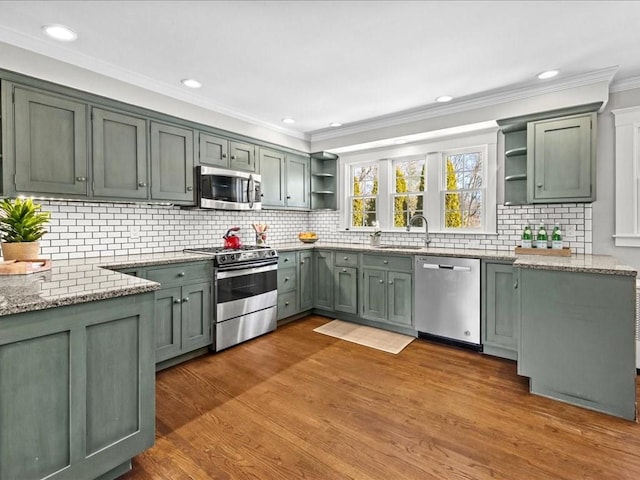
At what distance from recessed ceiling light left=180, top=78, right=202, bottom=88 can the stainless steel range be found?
5.50 ft

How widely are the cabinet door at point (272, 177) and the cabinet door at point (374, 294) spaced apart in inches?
62.2

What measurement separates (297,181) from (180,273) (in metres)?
2.44

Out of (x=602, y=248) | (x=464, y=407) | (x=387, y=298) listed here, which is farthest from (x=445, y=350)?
(x=602, y=248)

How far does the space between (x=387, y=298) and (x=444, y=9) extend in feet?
9.28

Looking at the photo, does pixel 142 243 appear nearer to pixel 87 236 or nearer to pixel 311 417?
pixel 87 236

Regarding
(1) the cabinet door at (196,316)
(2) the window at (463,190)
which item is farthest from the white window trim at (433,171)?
(1) the cabinet door at (196,316)

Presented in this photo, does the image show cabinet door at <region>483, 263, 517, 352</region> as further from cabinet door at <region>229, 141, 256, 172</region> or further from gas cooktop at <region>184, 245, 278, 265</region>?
cabinet door at <region>229, 141, 256, 172</region>

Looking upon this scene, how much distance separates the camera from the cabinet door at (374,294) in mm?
3928

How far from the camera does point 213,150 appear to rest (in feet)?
12.2

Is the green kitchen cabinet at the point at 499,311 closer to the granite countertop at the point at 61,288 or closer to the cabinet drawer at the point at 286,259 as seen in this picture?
the cabinet drawer at the point at 286,259

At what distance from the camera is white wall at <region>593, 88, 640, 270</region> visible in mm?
3094

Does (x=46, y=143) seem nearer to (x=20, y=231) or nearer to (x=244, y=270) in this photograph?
(x=20, y=231)

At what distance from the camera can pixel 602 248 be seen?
3.15 m

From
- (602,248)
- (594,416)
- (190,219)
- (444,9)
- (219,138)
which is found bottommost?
(594,416)
